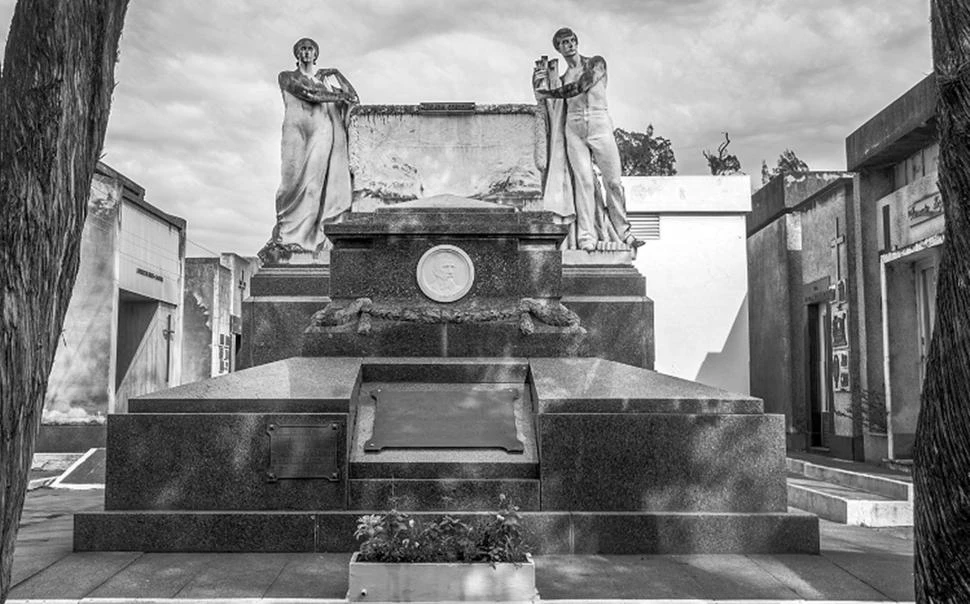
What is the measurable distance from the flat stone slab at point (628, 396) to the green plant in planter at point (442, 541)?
5.87ft

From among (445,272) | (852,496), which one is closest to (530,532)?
(445,272)

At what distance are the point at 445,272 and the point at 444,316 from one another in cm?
54

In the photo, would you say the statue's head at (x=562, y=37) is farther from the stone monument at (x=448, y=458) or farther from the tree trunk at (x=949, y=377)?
the tree trunk at (x=949, y=377)

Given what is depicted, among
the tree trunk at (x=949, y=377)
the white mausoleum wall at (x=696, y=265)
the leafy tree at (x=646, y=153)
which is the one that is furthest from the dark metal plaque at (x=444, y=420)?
the leafy tree at (x=646, y=153)

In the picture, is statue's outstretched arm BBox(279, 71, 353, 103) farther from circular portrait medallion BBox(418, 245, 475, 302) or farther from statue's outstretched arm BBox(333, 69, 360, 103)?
circular portrait medallion BBox(418, 245, 475, 302)

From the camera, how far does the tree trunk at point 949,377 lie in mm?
2740

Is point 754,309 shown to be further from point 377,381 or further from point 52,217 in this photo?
point 52,217

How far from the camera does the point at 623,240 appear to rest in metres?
11.3

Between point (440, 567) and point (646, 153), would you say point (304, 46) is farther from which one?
point (646, 153)

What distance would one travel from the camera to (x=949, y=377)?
2.84 meters

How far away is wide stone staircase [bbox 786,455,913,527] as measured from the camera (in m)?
7.72

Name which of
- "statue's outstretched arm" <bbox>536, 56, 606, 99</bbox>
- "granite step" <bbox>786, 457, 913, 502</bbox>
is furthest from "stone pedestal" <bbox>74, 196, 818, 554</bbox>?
"statue's outstretched arm" <bbox>536, 56, 606, 99</bbox>

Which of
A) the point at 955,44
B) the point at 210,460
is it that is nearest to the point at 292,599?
the point at 210,460

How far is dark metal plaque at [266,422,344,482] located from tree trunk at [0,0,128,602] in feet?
11.1
